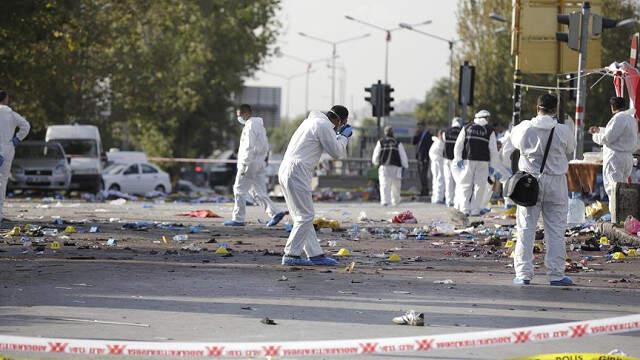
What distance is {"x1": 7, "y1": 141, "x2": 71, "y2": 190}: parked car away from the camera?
4059 cm

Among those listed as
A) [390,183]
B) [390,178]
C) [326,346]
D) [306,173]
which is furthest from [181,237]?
[390,183]

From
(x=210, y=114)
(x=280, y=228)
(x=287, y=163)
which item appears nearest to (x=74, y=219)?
(x=280, y=228)

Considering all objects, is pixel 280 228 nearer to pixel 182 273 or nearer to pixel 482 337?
pixel 182 273

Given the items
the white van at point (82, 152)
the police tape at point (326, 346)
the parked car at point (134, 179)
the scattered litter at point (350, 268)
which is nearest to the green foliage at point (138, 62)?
the white van at point (82, 152)

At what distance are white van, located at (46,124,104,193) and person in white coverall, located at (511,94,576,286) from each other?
102 ft

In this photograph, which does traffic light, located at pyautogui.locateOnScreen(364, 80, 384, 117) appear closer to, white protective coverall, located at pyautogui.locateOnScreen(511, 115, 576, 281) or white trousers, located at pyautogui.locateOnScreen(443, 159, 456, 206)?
white trousers, located at pyautogui.locateOnScreen(443, 159, 456, 206)

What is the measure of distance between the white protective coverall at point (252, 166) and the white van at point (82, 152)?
2152cm

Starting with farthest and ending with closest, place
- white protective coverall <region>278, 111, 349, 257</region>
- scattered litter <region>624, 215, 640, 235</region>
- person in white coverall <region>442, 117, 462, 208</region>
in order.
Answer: person in white coverall <region>442, 117, 462, 208</region> < scattered litter <region>624, 215, 640, 235</region> < white protective coverall <region>278, 111, 349, 257</region>

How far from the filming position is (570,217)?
2209 centimetres

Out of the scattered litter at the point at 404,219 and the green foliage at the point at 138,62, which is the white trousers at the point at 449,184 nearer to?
the scattered litter at the point at 404,219

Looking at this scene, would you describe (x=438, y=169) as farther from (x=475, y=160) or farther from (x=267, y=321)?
(x=267, y=321)

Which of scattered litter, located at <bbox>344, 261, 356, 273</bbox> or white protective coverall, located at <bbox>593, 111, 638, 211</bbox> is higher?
white protective coverall, located at <bbox>593, 111, 638, 211</bbox>

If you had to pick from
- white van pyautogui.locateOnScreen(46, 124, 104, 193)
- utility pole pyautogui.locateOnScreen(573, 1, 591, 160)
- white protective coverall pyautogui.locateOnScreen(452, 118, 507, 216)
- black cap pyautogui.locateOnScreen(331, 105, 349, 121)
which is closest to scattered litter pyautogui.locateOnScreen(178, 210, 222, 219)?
white protective coverall pyautogui.locateOnScreen(452, 118, 507, 216)

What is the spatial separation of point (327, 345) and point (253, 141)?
572 inches
